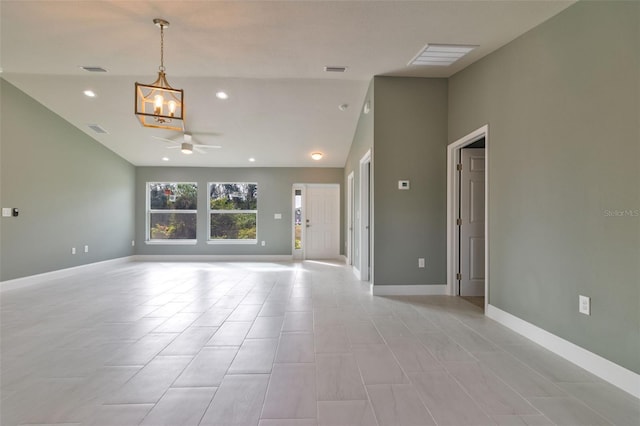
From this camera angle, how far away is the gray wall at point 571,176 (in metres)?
2.02

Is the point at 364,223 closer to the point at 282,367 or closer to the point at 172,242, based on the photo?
the point at 282,367

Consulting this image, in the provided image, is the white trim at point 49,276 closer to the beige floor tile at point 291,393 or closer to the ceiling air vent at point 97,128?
the ceiling air vent at point 97,128

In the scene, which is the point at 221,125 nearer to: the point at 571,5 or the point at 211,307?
the point at 211,307

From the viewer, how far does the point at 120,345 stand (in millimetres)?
2631

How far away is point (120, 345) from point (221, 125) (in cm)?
447

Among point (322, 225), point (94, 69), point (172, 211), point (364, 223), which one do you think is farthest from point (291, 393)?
point (172, 211)

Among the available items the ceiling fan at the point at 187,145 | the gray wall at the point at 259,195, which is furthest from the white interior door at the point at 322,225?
the ceiling fan at the point at 187,145

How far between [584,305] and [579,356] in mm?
389

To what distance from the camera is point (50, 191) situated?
5500mm

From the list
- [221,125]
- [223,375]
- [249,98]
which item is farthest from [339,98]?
[223,375]

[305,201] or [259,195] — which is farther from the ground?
[259,195]

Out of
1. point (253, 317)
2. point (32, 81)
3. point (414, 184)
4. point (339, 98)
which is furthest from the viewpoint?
point (339, 98)

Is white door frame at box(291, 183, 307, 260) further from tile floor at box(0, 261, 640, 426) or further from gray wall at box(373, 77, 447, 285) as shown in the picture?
tile floor at box(0, 261, 640, 426)

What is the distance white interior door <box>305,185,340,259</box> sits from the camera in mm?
8242
